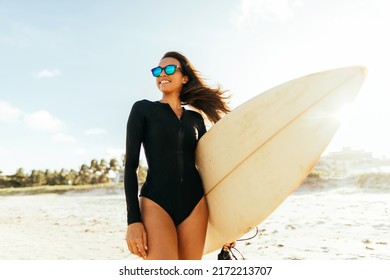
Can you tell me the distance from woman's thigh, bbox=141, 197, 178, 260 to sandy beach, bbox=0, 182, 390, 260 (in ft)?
8.35

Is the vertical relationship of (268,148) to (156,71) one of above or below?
below

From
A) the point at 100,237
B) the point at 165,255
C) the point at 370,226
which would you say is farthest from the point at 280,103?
the point at 100,237

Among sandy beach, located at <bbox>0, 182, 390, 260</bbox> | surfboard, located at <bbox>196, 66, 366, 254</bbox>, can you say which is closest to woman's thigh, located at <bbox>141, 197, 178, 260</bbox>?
surfboard, located at <bbox>196, 66, 366, 254</bbox>

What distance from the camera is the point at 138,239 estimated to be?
187cm

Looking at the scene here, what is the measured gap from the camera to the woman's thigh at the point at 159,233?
1862mm

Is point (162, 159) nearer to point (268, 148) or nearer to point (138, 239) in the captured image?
point (138, 239)

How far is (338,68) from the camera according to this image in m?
2.45

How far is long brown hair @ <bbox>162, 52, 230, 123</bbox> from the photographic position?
2.37 metres

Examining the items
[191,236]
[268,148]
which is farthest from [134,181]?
[268,148]

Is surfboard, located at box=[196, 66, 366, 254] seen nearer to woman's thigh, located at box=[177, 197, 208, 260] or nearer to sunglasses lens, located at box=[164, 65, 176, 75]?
woman's thigh, located at box=[177, 197, 208, 260]

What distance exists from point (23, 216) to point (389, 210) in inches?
343

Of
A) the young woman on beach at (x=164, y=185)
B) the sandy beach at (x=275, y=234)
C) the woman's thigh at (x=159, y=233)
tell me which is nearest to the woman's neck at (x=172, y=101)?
the young woman on beach at (x=164, y=185)

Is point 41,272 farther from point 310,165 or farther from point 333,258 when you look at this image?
point 333,258

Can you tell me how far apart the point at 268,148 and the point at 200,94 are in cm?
55
